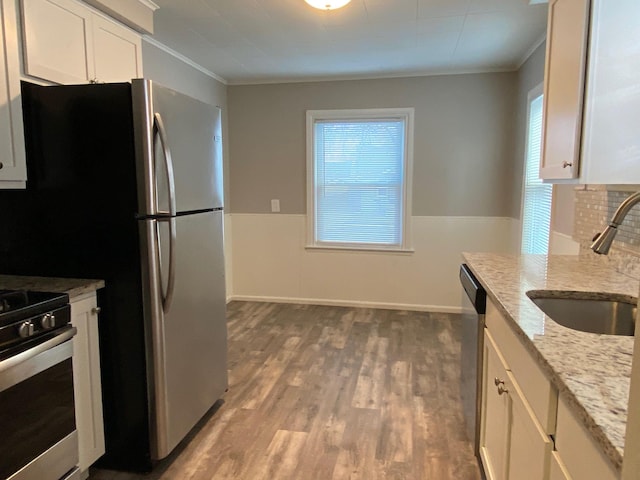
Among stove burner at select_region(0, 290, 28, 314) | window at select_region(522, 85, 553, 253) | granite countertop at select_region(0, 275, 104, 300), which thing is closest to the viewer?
stove burner at select_region(0, 290, 28, 314)

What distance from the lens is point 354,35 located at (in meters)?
3.20

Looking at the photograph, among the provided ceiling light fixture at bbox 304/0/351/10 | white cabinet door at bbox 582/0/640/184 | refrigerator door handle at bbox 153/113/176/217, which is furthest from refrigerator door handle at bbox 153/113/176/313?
white cabinet door at bbox 582/0/640/184

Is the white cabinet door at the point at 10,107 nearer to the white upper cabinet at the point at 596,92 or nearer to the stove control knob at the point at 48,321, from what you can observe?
the stove control knob at the point at 48,321

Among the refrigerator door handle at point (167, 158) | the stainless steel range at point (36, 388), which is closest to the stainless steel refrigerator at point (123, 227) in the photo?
the refrigerator door handle at point (167, 158)

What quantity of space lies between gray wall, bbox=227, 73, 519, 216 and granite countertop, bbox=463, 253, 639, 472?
7.71 feet

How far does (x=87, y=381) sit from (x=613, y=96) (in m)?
2.29

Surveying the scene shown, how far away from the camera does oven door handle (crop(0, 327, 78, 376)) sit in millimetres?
1396

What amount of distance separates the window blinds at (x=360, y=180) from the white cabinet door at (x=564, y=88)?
2.39 meters

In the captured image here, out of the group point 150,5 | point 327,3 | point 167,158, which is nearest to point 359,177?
point 327,3

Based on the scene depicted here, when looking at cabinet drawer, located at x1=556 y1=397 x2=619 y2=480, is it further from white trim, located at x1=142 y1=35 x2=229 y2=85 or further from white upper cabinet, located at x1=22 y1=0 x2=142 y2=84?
white trim, located at x1=142 y1=35 x2=229 y2=85

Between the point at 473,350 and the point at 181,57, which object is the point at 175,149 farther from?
the point at 181,57

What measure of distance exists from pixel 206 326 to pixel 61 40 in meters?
1.55

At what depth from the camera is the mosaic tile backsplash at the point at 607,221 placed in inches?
73.9

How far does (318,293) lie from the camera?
4.82m
